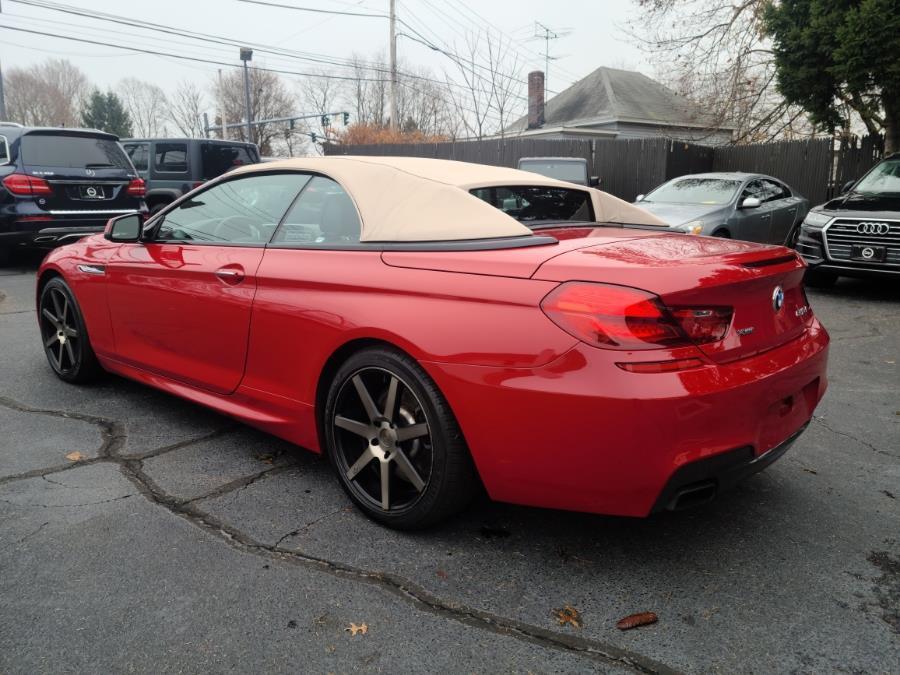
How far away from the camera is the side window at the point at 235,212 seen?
130 inches

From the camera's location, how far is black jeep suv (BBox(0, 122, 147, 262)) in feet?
29.1

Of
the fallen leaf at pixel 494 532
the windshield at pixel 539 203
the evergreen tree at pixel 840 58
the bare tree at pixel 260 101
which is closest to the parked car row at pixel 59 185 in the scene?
the windshield at pixel 539 203

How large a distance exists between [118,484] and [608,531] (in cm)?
212

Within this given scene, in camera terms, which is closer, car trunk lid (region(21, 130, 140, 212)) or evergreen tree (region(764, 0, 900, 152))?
car trunk lid (region(21, 130, 140, 212))

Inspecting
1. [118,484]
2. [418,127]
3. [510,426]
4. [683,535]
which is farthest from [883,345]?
[418,127]

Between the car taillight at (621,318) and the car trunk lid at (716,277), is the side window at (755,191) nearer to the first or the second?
the car trunk lid at (716,277)

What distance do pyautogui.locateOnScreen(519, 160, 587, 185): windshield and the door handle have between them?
457 inches

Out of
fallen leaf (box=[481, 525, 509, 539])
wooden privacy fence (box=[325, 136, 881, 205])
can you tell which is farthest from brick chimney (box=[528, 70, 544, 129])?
fallen leaf (box=[481, 525, 509, 539])

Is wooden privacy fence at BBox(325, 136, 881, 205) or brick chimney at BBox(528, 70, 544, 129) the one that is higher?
brick chimney at BBox(528, 70, 544, 129)

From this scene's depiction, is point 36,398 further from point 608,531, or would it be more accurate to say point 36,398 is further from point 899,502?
point 899,502

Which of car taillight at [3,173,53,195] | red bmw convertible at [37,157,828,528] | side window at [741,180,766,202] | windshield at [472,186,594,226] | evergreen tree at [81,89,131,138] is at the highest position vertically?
evergreen tree at [81,89,131,138]

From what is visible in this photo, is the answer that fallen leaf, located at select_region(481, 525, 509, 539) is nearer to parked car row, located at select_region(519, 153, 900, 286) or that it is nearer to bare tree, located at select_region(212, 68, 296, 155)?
parked car row, located at select_region(519, 153, 900, 286)

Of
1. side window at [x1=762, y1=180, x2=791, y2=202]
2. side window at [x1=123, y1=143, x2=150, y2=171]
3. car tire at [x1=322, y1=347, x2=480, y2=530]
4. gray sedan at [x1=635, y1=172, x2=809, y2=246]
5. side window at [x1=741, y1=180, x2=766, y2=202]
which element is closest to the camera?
car tire at [x1=322, y1=347, x2=480, y2=530]

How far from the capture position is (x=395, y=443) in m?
2.63
